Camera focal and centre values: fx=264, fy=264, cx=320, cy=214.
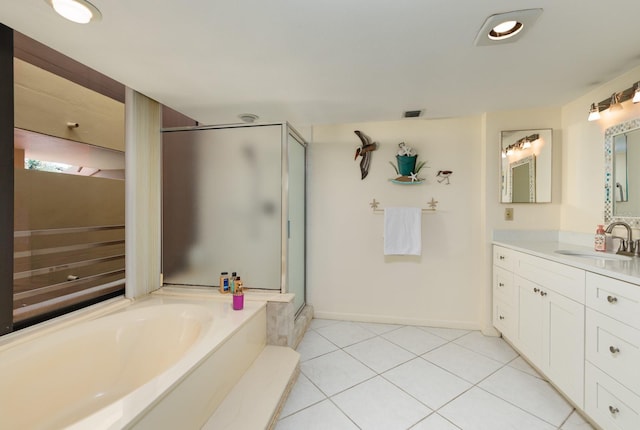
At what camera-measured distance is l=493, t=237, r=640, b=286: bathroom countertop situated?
47.9 inches

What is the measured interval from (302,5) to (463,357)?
8.24ft

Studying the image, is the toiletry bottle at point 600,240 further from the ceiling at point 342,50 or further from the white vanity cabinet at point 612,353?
the ceiling at point 342,50

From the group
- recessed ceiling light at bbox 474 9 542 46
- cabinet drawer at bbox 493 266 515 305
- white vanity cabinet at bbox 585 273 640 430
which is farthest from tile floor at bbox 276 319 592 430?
recessed ceiling light at bbox 474 9 542 46

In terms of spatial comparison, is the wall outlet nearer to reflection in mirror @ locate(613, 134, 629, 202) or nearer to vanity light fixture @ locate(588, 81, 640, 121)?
reflection in mirror @ locate(613, 134, 629, 202)

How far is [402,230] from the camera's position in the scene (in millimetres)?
2535

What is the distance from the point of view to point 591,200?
6.47 feet

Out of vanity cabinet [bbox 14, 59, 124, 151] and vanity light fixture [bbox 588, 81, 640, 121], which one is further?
vanity cabinet [bbox 14, 59, 124, 151]

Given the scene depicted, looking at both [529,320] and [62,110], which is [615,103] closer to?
[529,320]

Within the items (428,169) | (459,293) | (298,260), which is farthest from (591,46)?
(298,260)

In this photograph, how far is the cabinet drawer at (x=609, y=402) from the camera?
1.13 m

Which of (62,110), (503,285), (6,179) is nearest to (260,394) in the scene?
(6,179)

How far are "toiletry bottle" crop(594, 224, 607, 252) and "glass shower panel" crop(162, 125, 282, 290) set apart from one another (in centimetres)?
226

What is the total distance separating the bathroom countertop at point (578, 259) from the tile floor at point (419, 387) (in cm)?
86

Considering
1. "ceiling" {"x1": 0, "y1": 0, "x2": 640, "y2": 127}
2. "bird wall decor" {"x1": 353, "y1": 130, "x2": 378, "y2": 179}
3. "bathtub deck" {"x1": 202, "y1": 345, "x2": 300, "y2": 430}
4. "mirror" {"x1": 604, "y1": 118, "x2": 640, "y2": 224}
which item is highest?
"ceiling" {"x1": 0, "y1": 0, "x2": 640, "y2": 127}
